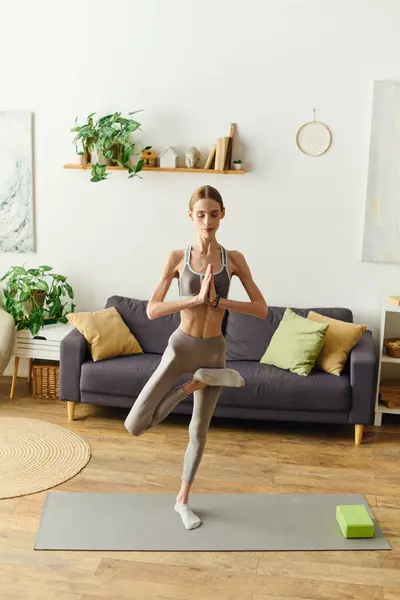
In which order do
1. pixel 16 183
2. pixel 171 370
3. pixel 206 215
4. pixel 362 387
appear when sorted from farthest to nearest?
pixel 16 183, pixel 362 387, pixel 171 370, pixel 206 215

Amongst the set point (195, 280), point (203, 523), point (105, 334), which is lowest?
point (203, 523)

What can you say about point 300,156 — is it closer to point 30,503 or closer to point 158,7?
point 158,7

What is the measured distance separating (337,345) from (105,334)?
1.50m

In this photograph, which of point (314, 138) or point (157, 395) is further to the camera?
point (314, 138)

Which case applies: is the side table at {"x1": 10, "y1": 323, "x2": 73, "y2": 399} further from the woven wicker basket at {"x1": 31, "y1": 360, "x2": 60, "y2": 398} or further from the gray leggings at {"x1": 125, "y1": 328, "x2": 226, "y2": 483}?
the gray leggings at {"x1": 125, "y1": 328, "x2": 226, "y2": 483}

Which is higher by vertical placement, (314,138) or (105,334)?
(314,138)

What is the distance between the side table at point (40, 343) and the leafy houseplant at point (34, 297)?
5 cm

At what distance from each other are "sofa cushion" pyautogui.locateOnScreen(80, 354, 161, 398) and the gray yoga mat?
0.97m

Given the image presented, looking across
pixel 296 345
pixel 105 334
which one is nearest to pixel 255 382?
pixel 296 345

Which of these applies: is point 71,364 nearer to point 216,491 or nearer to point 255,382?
point 255,382

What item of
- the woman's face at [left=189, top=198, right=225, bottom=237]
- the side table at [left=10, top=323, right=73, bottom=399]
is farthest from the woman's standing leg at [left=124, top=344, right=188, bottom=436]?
the side table at [left=10, top=323, right=73, bottom=399]

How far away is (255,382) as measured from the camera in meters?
4.97

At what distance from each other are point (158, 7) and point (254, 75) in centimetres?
81

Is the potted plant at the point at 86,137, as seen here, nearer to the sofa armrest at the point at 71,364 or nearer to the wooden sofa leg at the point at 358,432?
the sofa armrest at the point at 71,364
